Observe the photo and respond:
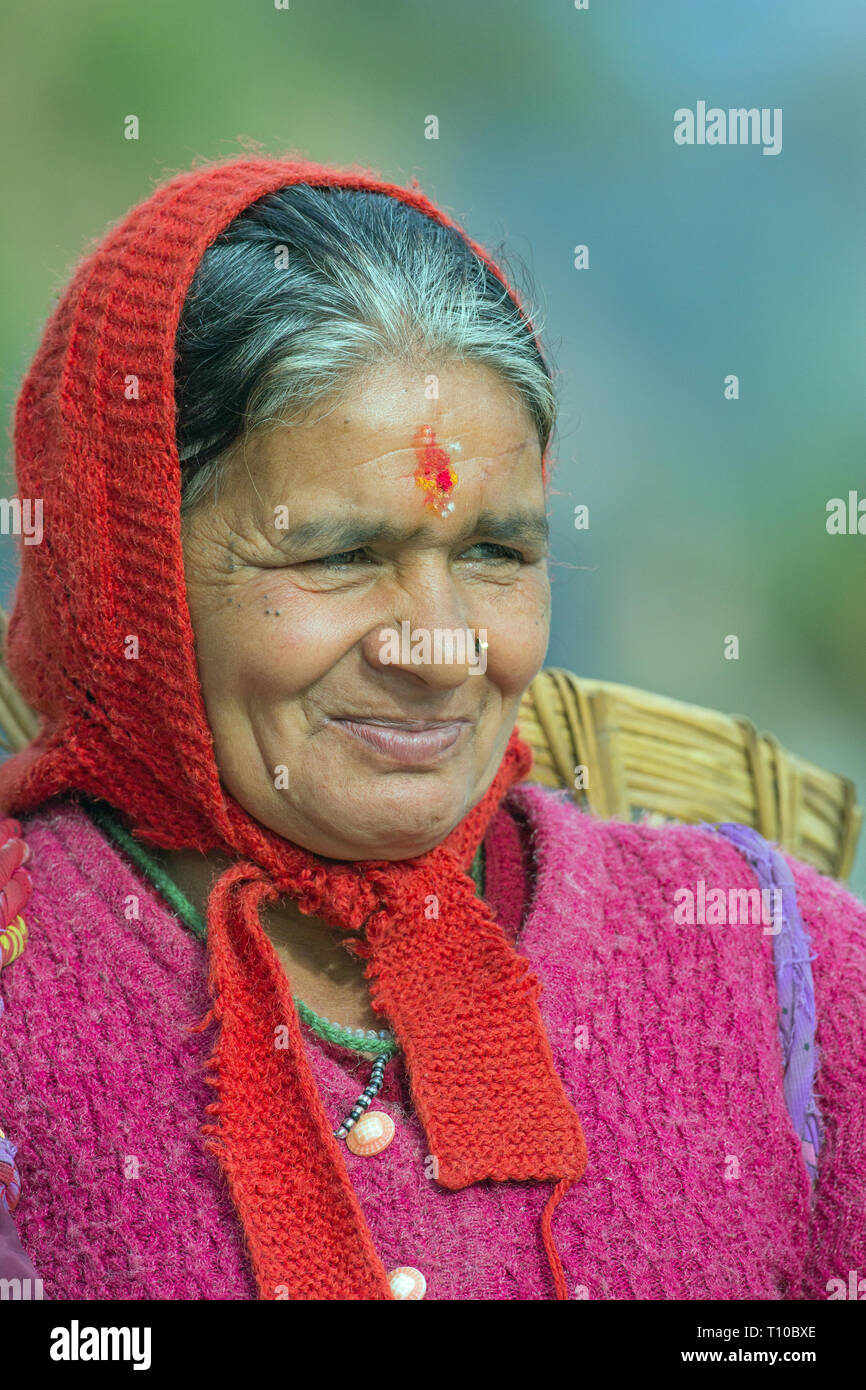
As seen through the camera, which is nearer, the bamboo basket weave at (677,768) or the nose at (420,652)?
the nose at (420,652)

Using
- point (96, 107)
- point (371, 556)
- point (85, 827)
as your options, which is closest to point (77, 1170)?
point (85, 827)

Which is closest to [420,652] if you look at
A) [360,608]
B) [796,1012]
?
[360,608]

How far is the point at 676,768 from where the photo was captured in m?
2.90

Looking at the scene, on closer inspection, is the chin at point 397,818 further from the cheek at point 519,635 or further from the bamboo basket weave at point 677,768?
the bamboo basket weave at point 677,768

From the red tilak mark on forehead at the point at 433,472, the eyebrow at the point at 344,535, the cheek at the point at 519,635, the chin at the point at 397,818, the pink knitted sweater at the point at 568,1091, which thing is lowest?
the pink knitted sweater at the point at 568,1091

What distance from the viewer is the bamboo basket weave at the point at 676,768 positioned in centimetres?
286

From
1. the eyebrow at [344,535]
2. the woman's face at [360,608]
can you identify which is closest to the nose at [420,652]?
the woman's face at [360,608]

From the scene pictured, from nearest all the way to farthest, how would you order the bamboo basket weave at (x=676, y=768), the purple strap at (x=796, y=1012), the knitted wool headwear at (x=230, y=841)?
the knitted wool headwear at (x=230, y=841) < the purple strap at (x=796, y=1012) < the bamboo basket weave at (x=676, y=768)

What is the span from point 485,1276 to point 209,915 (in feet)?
2.07

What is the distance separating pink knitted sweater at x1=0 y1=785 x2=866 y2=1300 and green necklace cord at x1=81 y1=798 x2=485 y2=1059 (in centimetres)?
3

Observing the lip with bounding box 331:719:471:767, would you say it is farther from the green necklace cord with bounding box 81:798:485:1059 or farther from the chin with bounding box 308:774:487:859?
the green necklace cord with bounding box 81:798:485:1059

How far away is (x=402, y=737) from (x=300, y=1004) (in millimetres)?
449

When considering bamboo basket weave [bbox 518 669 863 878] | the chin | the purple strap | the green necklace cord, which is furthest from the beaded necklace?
bamboo basket weave [bbox 518 669 863 878]
